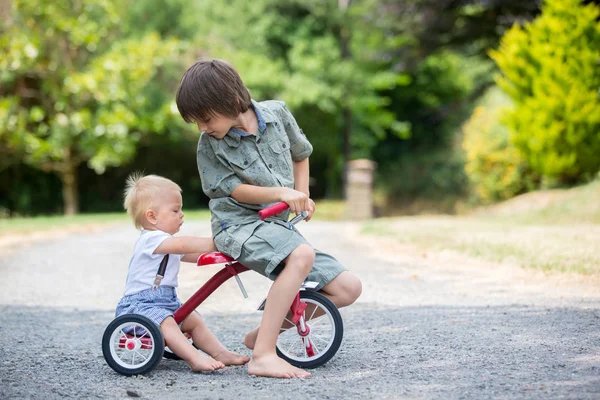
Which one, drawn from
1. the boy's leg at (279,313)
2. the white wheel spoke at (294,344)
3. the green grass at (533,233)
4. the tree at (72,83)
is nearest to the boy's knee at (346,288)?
the boy's leg at (279,313)

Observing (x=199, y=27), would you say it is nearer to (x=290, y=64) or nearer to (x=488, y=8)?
(x=290, y=64)

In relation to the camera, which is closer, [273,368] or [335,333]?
[273,368]

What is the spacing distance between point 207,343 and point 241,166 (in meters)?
0.95

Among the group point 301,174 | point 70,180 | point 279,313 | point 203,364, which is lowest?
point 203,364

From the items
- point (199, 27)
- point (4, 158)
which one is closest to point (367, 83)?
point (199, 27)

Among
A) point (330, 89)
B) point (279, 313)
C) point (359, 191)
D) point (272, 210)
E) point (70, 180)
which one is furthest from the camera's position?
point (330, 89)

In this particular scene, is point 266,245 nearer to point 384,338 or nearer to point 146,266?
point 146,266

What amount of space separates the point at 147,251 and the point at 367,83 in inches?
629

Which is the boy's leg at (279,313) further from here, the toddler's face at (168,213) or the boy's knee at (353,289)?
the toddler's face at (168,213)

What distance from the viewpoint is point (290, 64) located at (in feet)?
63.9

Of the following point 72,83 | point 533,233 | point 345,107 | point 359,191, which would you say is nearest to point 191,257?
point 533,233

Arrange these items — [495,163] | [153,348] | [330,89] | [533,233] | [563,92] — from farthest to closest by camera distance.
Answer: [330,89]
[495,163]
[563,92]
[533,233]
[153,348]

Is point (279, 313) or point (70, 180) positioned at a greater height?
point (70, 180)

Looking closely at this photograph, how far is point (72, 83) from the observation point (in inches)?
629
